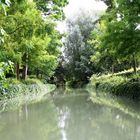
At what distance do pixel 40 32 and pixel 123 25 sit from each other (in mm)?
4076

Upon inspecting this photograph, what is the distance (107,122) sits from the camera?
10445 mm

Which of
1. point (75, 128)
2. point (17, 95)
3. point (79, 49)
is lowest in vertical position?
point (75, 128)

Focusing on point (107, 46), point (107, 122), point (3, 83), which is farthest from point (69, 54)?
point (3, 83)

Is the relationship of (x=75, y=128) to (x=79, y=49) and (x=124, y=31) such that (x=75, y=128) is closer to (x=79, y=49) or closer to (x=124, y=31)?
(x=124, y=31)

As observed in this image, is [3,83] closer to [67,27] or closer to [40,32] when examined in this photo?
[40,32]

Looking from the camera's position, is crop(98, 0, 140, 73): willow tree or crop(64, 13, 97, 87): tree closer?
crop(98, 0, 140, 73): willow tree

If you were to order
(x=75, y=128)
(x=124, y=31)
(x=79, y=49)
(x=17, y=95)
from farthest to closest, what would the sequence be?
(x=79, y=49)
(x=17, y=95)
(x=124, y=31)
(x=75, y=128)

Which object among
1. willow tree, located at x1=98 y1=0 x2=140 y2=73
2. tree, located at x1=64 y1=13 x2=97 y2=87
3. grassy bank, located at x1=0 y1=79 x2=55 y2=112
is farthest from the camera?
tree, located at x1=64 y1=13 x2=97 y2=87

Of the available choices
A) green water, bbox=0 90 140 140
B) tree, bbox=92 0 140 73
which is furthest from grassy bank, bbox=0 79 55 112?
green water, bbox=0 90 140 140

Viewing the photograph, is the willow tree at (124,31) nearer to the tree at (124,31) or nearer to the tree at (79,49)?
the tree at (124,31)

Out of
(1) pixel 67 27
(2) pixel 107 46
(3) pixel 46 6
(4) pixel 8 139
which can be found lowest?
(4) pixel 8 139

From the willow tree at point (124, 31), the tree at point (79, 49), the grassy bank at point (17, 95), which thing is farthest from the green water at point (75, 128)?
the tree at point (79, 49)

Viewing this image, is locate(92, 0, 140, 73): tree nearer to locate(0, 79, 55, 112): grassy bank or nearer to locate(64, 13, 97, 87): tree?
locate(0, 79, 55, 112): grassy bank

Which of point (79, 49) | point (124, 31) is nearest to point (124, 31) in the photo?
point (124, 31)
